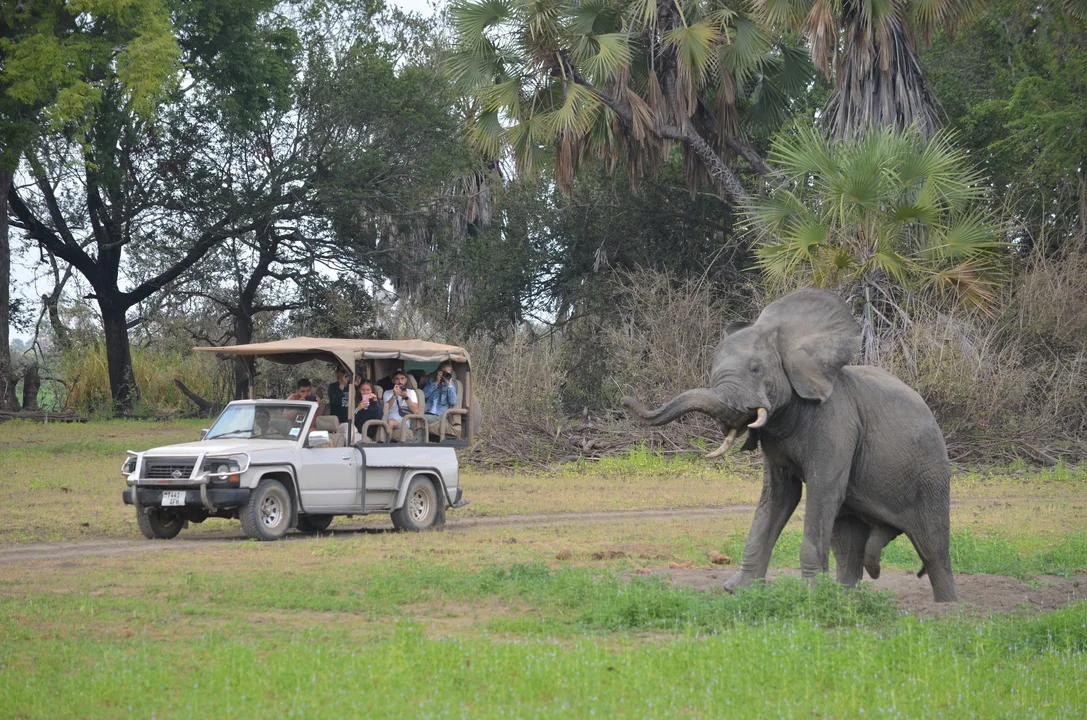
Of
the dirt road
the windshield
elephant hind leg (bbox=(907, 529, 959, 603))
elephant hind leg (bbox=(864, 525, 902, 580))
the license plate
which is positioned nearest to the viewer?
elephant hind leg (bbox=(907, 529, 959, 603))

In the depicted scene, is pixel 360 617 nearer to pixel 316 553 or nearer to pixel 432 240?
pixel 316 553

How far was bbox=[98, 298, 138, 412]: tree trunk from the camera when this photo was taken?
3797 centimetres

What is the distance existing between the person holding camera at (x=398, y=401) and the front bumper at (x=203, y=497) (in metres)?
2.63

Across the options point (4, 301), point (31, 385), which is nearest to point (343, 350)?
point (4, 301)

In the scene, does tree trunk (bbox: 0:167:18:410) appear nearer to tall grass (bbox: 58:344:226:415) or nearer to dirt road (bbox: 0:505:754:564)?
tall grass (bbox: 58:344:226:415)

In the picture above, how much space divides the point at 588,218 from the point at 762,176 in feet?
22.7

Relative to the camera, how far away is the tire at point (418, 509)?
17109 mm

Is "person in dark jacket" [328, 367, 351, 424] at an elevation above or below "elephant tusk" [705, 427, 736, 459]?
above

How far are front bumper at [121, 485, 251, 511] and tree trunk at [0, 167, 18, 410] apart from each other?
1802 cm

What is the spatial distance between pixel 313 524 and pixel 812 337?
351 inches

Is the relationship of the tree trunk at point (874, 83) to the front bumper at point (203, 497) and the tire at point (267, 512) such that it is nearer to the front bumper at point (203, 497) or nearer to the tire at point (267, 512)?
the tire at point (267, 512)

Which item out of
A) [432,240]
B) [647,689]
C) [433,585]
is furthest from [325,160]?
[647,689]

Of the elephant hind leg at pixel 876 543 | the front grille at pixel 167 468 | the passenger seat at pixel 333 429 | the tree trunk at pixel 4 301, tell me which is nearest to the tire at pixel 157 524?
the front grille at pixel 167 468

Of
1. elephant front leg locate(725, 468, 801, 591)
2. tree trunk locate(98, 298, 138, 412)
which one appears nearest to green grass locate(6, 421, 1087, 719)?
elephant front leg locate(725, 468, 801, 591)
